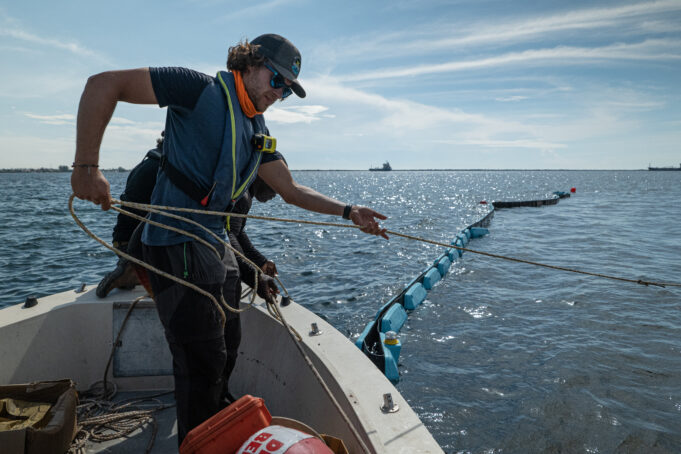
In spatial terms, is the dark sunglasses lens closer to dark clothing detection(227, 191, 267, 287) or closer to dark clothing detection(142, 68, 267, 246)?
dark clothing detection(142, 68, 267, 246)

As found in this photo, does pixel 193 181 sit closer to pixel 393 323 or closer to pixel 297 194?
pixel 297 194

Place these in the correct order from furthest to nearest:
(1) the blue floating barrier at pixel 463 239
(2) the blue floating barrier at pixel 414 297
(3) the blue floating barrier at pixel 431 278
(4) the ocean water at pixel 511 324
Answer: (1) the blue floating barrier at pixel 463 239 < (3) the blue floating barrier at pixel 431 278 < (2) the blue floating barrier at pixel 414 297 < (4) the ocean water at pixel 511 324

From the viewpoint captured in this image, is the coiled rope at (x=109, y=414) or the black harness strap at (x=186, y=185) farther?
the coiled rope at (x=109, y=414)

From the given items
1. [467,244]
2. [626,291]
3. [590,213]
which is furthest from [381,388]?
[590,213]

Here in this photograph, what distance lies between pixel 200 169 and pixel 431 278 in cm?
1018

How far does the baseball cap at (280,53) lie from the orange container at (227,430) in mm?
1643

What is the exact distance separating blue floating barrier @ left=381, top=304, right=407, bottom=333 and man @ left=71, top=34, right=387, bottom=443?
5.27 m

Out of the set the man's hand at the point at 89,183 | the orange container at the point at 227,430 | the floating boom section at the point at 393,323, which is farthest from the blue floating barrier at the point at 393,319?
the man's hand at the point at 89,183

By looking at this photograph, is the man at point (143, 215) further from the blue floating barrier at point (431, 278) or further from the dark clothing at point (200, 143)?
the blue floating barrier at point (431, 278)

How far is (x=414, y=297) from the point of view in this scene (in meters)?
9.62

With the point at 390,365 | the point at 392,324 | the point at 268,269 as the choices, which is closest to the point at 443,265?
the point at 392,324

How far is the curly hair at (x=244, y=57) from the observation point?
204 centimetres

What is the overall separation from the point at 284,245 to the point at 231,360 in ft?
51.3

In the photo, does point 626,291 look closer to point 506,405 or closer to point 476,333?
point 476,333
